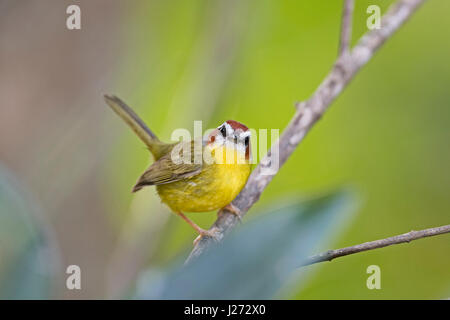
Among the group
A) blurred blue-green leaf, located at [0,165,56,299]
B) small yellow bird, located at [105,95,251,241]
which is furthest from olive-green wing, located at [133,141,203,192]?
blurred blue-green leaf, located at [0,165,56,299]

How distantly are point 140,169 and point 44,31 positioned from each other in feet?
2.79

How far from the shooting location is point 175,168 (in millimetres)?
1427

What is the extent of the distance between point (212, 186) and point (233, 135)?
24 cm

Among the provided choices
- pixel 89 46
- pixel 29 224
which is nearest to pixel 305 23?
pixel 89 46

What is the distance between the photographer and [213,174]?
52.6 inches

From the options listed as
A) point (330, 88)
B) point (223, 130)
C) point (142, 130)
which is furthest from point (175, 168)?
point (330, 88)

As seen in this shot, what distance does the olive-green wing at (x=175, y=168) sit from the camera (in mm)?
1390

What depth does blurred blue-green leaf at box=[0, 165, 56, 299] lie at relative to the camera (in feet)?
1.60

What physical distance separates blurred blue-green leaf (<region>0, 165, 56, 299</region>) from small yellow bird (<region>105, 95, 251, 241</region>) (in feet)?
2.06

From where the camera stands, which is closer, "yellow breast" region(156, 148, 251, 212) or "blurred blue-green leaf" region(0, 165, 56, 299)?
"blurred blue-green leaf" region(0, 165, 56, 299)

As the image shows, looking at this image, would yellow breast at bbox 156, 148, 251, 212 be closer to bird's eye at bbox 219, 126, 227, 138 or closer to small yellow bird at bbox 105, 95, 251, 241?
small yellow bird at bbox 105, 95, 251, 241

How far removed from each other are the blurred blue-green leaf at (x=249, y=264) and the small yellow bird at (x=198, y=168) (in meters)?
0.59

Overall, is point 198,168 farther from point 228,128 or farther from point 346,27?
point 346,27
